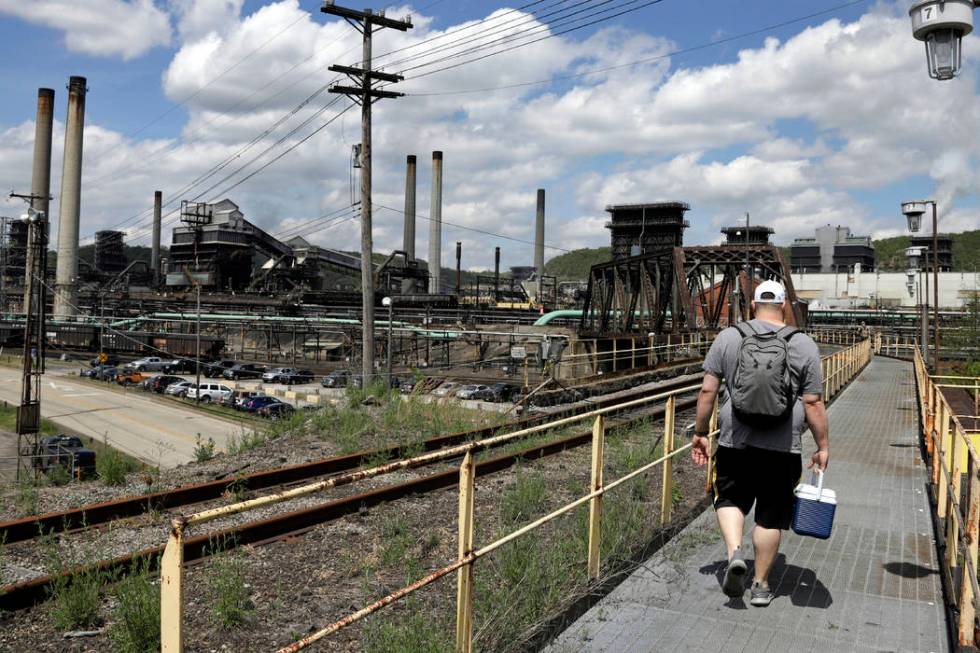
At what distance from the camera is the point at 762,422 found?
14.3 ft

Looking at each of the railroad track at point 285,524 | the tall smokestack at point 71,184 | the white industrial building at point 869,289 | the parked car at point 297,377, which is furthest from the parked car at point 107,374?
the white industrial building at point 869,289

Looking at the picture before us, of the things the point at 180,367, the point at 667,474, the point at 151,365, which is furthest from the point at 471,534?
the point at 180,367

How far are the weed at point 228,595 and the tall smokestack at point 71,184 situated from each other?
241ft

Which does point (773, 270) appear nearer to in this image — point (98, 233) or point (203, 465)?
point (203, 465)

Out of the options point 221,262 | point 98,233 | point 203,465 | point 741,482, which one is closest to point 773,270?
point 203,465

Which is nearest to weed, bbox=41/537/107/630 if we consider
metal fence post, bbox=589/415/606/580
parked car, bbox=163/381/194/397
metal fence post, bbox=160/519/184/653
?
metal fence post, bbox=160/519/184/653

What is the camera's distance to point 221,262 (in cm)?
8369

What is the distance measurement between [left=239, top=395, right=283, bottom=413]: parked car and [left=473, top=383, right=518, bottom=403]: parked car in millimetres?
11007

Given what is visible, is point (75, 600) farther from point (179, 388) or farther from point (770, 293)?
point (179, 388)

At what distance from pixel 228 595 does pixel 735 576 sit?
126 inches

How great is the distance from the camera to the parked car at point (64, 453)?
21250 mm

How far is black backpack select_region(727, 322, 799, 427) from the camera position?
13.9 feet

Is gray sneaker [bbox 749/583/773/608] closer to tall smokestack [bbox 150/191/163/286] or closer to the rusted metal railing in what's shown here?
the rusted metal railing

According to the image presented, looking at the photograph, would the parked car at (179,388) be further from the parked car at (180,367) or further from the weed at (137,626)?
the weed at (137,626)
